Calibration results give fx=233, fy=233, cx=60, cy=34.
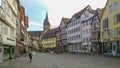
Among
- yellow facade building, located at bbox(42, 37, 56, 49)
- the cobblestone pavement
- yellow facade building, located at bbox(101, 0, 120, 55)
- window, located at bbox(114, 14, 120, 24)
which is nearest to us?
the cobblestone pavement

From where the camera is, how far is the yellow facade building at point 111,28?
52.9m

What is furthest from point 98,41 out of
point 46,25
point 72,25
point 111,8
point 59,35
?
point 46,25

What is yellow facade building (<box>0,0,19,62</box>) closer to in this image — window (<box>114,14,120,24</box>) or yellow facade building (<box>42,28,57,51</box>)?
window (<box>114,14,120,24</box>)

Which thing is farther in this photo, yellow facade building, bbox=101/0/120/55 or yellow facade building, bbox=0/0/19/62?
yellow facade building, bbox=101/0/120/55

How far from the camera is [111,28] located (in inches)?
2213

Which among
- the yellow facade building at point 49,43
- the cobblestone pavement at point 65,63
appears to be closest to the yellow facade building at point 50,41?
the yellow facade building at point 49,43

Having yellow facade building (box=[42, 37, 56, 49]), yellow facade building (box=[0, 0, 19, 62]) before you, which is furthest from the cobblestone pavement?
yellow facade building (box=[42, 37, 56, 49])

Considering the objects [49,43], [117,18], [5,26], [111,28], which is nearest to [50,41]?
[49,43]

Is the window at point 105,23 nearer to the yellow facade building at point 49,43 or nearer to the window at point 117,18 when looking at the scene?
the window at point 117,18

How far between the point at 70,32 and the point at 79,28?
12214 mm

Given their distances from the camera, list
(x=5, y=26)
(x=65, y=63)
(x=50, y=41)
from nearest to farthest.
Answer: (x=65, y=63), (x=5, y=26), (x=50, y=41)

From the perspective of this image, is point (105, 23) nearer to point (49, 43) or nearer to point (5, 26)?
point (5, 26)

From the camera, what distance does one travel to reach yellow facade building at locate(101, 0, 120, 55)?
174 ft

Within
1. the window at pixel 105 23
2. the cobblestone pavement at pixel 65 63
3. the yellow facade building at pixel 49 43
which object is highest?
the window at pixel 105 23
